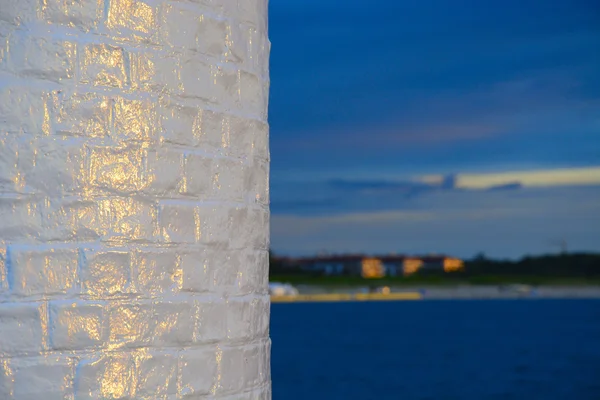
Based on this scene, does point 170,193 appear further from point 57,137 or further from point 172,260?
point 57,137

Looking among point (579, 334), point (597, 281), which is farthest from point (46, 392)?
point (597, 281)

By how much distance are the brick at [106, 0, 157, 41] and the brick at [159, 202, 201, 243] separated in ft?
1.15

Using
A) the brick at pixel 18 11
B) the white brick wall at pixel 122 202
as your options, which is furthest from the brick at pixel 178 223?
the brick at pixel 18 11

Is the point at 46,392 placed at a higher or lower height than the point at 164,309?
lower

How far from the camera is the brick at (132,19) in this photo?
175 centimetres

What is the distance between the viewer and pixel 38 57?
66.4 inches

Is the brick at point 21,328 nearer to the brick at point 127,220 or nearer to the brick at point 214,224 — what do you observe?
the brick at point 127,220

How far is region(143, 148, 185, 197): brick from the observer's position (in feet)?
5.82

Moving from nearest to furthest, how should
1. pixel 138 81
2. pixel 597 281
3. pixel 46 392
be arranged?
pixel 46 392 → pixel 138 81 → pixel 597 281

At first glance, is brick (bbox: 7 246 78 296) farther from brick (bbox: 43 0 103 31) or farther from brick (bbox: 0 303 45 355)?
brick (bbox: 43 0 103 31)

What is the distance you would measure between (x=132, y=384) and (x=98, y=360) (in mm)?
87

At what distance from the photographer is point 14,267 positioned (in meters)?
1.65

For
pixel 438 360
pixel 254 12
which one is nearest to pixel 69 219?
pixel 254 12

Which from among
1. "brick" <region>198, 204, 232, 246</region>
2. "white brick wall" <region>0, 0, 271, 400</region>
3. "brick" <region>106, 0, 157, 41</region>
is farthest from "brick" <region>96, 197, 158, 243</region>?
"brick" <region>106, 0, 157, 41</region>
